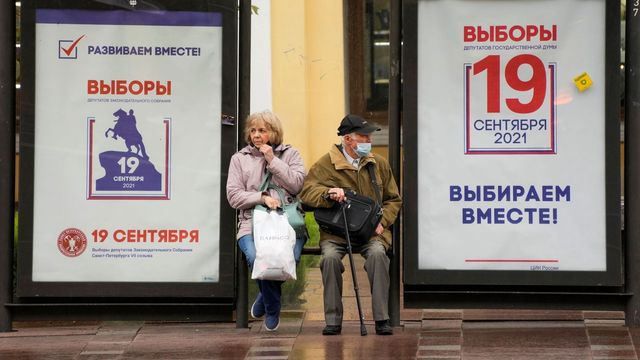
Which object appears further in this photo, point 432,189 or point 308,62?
A: point 308,62

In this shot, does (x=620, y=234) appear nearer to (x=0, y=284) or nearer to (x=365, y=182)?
(x=365, y=182)

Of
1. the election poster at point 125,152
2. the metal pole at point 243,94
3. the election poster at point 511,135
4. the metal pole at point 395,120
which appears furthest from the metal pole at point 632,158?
A: the election poster at point 125,152

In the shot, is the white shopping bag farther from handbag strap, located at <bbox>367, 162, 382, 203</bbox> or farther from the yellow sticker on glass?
the yellow sticker on glass

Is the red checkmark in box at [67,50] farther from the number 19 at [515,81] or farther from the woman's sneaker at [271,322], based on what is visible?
the number 19 at [515,81]

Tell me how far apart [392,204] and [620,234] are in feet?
5.23

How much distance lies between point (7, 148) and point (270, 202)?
1.96 m

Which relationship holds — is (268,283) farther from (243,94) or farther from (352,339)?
(243,94)

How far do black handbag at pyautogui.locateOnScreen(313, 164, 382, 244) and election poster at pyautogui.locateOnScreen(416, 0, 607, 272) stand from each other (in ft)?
1.44

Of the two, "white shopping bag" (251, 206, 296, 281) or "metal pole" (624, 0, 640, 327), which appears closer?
"white shopping bag" (251, 206, 296, 281)

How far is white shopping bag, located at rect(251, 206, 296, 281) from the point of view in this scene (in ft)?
29.5

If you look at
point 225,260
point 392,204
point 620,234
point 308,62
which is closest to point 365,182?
point 392,204

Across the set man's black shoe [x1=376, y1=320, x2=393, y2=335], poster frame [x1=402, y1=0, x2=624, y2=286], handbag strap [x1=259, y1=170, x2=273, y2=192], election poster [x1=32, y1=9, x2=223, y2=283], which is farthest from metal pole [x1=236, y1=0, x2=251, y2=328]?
poster frame [x1=402, y1=0, x2=624, y2=286]

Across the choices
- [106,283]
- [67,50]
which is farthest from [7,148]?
[106,283]

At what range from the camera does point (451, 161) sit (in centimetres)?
941
